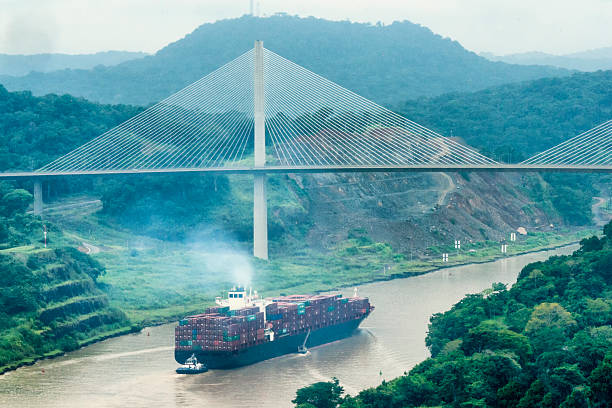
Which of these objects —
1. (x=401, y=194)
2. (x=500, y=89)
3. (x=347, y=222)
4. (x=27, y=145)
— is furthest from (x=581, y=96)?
(x=27, y=145)

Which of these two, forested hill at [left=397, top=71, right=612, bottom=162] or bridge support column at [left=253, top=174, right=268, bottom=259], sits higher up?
forested hill at [left=397, top=71, right=612, bottom=162]

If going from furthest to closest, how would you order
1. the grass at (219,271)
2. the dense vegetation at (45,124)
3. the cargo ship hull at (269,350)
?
the dense vegetation at (45,124)
the grass at (219,271)
the cargo ship hull at (269,350)

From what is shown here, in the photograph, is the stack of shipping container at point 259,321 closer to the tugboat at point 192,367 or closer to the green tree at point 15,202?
the tugboat at point 192,367

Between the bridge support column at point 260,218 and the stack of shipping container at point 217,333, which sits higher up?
the bridge support column at point 260,218

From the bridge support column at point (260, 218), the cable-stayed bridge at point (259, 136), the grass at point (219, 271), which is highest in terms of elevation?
the cable-stayed bridge at point (259, 136)

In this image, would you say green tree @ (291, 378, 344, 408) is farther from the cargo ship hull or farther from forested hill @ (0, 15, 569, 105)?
forested hill @ (0, 15, 569, 105)

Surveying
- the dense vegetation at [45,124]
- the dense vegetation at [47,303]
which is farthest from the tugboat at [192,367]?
the dense vegetation at [45,124]

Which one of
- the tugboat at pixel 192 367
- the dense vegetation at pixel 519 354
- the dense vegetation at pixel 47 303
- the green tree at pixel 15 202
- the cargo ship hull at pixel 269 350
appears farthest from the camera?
the green tree at pixel 15 202

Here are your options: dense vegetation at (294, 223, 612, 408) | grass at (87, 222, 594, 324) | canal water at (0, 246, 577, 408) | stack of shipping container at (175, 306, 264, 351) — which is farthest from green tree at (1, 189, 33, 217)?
dense vegetation at (294, 223, 612, 408)
